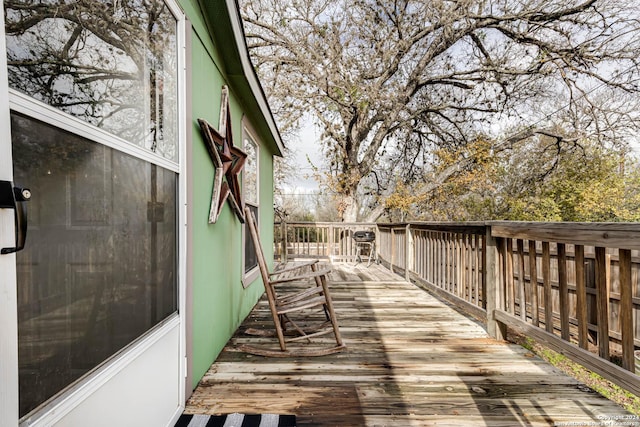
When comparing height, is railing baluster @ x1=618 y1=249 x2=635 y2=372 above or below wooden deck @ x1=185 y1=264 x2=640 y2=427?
above

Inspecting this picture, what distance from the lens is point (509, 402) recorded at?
5.74 feet

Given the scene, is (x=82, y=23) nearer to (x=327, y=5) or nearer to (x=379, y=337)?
(x=379, y=337)

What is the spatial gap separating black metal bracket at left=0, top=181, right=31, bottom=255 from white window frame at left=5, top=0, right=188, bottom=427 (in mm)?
171

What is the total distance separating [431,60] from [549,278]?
9145 millimetres

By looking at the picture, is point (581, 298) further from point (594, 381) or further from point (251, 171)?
point (251, 171)

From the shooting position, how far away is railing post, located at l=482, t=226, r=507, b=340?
2.69 meters

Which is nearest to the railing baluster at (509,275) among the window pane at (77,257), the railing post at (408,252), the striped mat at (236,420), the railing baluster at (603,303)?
the railing baluster at (603,303)

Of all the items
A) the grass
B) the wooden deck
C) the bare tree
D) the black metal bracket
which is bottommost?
the grass

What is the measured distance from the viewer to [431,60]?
9414mm

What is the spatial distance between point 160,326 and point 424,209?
1042cm

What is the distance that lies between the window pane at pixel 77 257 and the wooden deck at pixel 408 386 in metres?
0.88

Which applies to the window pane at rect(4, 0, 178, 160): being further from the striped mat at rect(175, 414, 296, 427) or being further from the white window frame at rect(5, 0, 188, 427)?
the striped mat at rect(175, 414, 296, 427)

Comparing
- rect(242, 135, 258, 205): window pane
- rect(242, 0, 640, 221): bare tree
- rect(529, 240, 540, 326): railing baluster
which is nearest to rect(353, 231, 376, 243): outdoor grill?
rect(242, 0, 640, 221): bare tree

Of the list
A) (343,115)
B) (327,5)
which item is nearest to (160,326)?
(343,115)
